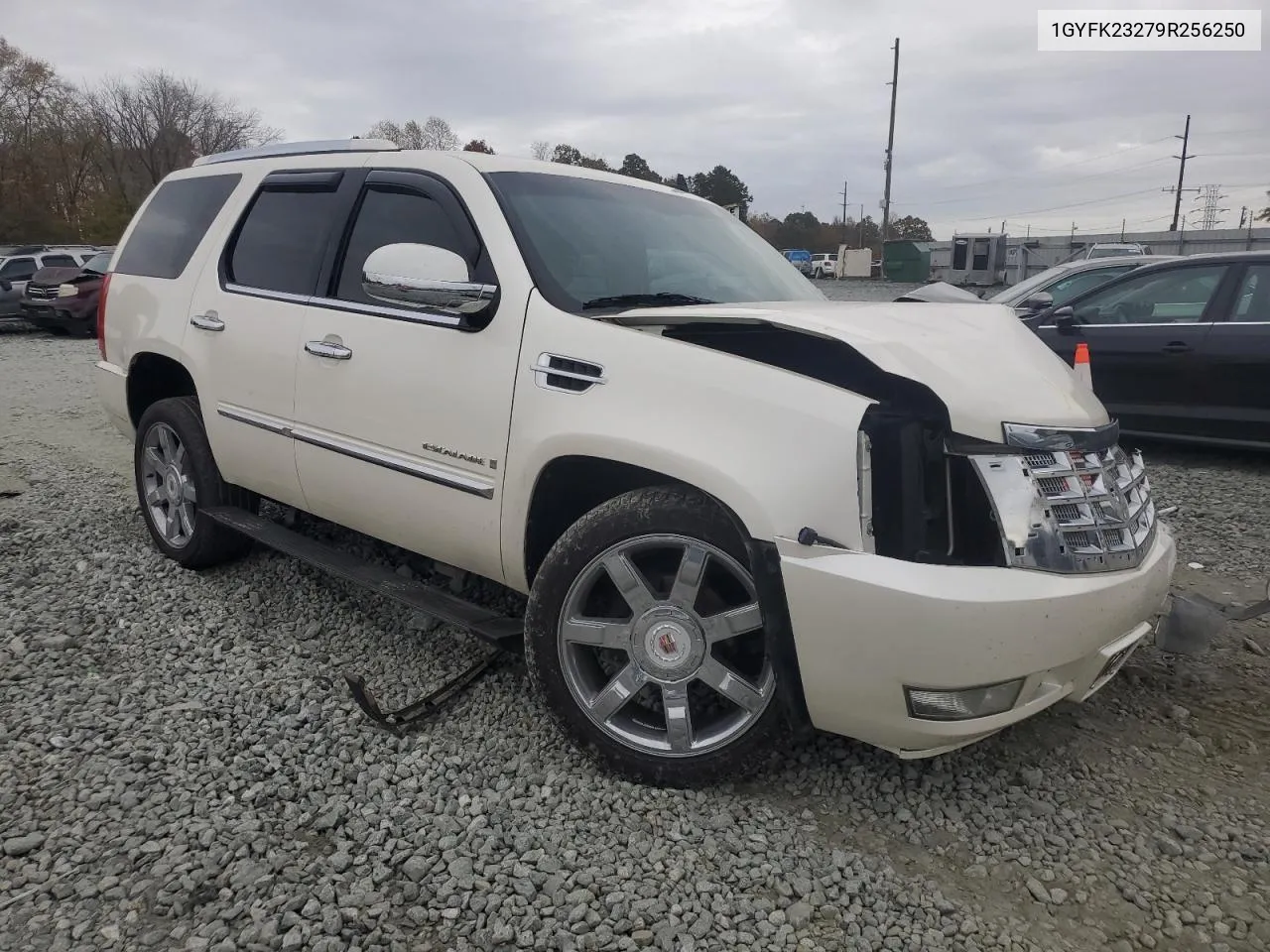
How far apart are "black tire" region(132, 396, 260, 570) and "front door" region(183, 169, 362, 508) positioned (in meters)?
0.13

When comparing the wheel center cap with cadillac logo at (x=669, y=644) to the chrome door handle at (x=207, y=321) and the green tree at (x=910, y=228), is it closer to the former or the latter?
the chrome door handle at (x=207, y=321)

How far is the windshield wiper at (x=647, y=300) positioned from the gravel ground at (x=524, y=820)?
136cm

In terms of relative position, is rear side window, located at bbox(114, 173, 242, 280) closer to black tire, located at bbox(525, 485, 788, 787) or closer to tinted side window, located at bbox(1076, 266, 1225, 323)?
black tire, located at bbox(525, 485, 788, 787)

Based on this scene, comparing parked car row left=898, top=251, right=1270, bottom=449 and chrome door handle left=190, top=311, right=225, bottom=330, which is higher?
chrome door handle left=190, top=311, right=225, bottom=330

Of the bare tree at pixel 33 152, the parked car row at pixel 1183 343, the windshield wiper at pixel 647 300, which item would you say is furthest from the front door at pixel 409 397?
the bare tree at pixel 33 152

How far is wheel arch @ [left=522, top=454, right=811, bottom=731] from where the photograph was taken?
237 cm

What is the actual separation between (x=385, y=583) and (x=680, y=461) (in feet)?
4.48

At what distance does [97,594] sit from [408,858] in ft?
8.17

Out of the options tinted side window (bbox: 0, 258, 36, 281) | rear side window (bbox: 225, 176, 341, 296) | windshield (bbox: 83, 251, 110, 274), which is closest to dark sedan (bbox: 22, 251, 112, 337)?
windshield (bbox: 83, 251, 110, 274)

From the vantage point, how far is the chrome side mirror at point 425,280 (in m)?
2.88

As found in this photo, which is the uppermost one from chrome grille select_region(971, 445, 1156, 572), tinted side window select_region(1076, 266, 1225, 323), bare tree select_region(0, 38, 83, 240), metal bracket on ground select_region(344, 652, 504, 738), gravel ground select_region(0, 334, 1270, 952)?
bare tree select_region(0, 38, 83, 240)

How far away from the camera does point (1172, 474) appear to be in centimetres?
639

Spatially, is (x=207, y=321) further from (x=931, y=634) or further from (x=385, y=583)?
(x=931, y=634)

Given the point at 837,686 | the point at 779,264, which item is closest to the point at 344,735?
the point at 837,686
